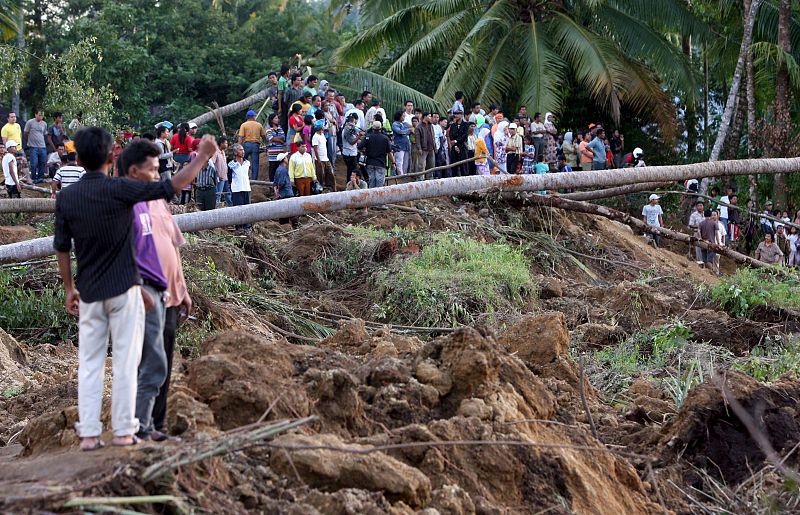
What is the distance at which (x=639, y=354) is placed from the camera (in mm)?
10352

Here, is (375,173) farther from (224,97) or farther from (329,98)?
(224,97)

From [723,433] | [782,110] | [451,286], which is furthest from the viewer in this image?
[782,110]

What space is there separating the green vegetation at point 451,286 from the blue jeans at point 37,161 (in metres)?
7.34

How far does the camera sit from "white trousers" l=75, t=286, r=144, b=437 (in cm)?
468

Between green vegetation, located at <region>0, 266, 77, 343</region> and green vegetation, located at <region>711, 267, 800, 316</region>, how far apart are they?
7.27 m

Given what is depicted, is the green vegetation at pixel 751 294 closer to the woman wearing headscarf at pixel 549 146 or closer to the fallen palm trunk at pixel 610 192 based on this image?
the fallen palm trunk at pixel 610 192

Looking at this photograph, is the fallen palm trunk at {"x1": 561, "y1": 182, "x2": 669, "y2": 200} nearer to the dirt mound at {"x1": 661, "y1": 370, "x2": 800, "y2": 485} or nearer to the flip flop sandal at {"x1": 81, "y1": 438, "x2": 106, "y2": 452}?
the dirt mound at {"x1": 661, "y1": 370, "x2": 800, "y2": 485}

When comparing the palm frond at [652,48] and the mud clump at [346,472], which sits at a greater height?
the palm frond at [652,48]

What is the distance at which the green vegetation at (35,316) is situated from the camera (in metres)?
10.6

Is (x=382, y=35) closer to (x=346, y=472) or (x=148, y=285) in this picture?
(x=148, y=285)

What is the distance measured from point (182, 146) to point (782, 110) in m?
14.2

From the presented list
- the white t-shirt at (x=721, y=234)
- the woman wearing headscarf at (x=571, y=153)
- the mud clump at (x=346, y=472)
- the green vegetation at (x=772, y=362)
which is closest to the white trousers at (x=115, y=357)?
the mud clump at (x=346, y=472)

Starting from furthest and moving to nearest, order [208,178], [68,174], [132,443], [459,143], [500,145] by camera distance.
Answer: [500,145] < [459,143] < [208,178] < [68,174] < [132,443]

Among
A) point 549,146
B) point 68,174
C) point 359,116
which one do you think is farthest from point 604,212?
point 68,174
